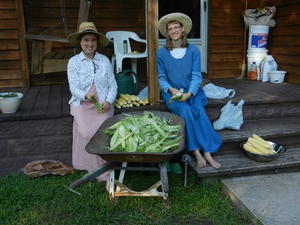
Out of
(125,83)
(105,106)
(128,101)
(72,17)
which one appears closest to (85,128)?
(105,106)

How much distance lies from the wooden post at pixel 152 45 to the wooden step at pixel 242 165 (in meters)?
0.99

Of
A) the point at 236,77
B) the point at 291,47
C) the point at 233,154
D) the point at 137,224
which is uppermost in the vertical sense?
the point at 291,47

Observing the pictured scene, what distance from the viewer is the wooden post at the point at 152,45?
3.46 meters

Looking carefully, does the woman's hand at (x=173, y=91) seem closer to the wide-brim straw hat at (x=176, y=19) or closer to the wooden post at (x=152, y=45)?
the wooden post at (x=152, y=45)

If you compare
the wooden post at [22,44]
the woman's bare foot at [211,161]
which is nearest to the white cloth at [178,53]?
the woman's bare foot at [211,161]

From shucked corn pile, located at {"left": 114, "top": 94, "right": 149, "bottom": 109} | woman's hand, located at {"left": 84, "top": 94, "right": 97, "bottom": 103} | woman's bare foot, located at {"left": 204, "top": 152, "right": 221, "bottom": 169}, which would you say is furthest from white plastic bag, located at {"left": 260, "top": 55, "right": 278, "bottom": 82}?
woman's hand, located at {"left": 84, "top": 94, "right": 97, "bottom": 103}

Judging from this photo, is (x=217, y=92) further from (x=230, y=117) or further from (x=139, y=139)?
→ (x=139, y=139)

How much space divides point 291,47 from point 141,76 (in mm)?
2557

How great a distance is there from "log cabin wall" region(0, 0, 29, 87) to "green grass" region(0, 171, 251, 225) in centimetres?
255

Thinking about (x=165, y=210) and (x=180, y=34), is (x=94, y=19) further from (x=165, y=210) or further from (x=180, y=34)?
(x=165, y=210)

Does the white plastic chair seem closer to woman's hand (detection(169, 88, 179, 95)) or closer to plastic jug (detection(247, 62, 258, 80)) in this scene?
woman's hand (detection(169, 88, 179, 95))

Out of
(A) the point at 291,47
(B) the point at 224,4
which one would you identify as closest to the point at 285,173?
(A) the point at 291,47

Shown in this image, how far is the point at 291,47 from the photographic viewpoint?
5289mm

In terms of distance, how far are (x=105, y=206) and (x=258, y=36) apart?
4.17 meters
